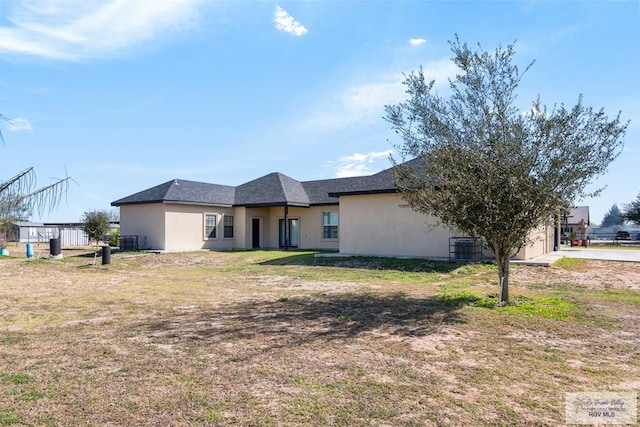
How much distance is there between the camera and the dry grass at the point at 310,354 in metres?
3.88

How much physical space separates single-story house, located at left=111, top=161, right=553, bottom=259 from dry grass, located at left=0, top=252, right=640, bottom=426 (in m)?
8.25

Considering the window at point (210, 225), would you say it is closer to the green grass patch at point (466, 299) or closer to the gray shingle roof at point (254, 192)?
the gray shingle roof at point (254, 192)

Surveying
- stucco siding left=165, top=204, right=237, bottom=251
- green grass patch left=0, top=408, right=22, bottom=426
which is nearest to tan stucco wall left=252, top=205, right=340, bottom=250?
stucco siding left=165, top=204, right=237, bottom=251

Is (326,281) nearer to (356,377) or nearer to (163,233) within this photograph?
(356,377)

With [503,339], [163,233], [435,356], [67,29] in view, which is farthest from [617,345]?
[163,233]

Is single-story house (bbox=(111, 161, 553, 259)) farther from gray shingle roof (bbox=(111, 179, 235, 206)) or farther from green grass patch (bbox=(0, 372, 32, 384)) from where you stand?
green grass patch (bbox=(0, 372, 32, 384))

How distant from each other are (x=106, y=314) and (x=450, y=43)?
871 centimetres

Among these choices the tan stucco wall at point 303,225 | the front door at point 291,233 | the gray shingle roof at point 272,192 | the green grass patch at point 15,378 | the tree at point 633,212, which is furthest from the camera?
the tree at point 633,212

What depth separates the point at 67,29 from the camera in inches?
339

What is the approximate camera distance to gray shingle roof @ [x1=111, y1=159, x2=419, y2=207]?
25953 millimetres

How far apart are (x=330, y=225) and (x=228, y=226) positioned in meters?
6.95

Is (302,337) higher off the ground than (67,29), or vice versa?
(67,29)

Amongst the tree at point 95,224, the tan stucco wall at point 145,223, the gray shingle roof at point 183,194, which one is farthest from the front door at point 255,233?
the tree at point 95,224

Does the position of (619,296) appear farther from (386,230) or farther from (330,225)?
(330,225)
